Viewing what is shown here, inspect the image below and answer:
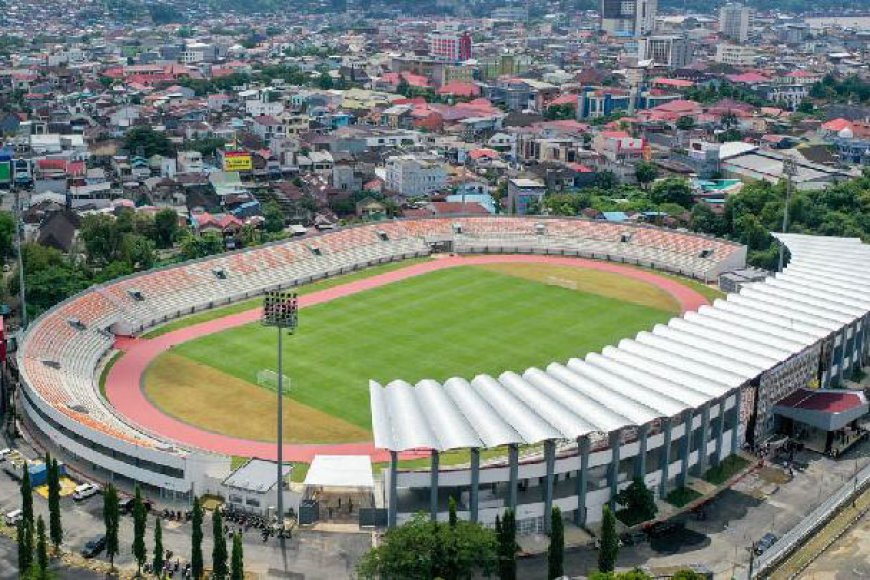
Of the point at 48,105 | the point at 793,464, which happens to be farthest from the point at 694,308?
the point at 48,105

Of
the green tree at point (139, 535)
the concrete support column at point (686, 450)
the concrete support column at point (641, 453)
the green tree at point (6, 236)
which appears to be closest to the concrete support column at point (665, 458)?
the concrete support column at point (686, 450)

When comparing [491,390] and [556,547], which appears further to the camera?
[491,390]

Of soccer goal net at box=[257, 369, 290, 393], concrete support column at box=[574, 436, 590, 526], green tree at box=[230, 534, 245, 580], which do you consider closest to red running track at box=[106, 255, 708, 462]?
soccer goal net at box=[257, 369, 290, 393]

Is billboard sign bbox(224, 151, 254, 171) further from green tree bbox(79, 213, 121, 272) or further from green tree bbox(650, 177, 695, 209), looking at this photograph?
green tree bbox(650, 177, 695, 209)

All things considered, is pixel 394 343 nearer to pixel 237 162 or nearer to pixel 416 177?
pixel 416 177

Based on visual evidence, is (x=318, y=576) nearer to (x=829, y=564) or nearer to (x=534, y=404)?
(x=534, y=404)

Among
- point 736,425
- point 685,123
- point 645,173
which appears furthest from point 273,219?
point 685,123
